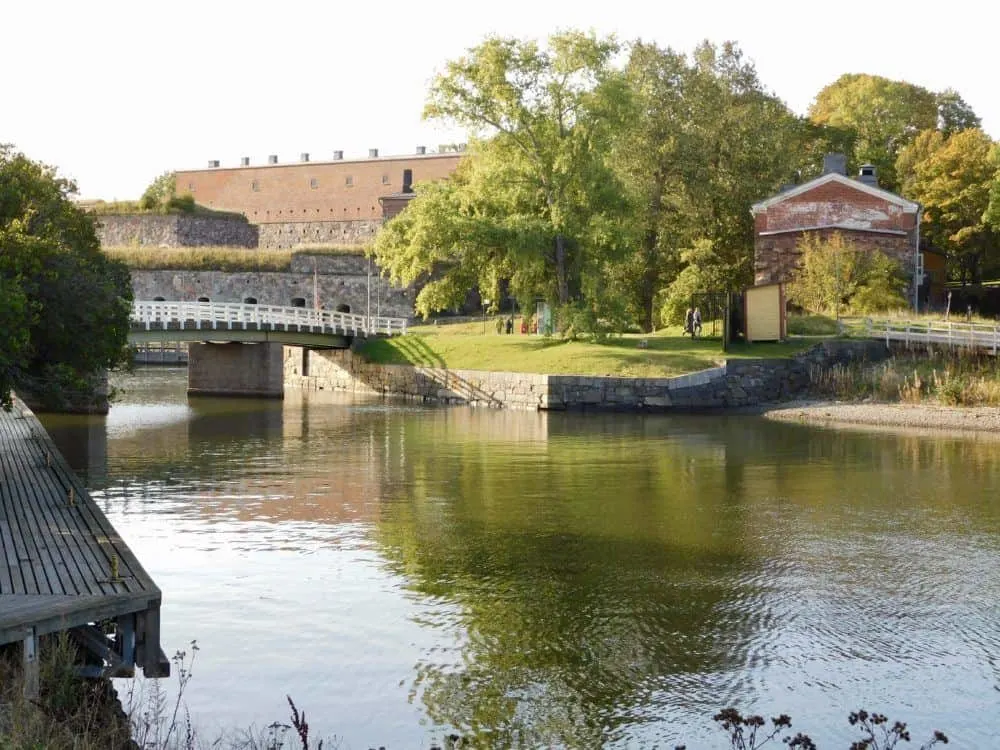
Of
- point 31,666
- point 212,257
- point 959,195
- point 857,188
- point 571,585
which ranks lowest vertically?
point 571,585

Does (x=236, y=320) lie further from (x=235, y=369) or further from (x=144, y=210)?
(x=144, y=210)

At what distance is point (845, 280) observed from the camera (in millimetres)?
44188

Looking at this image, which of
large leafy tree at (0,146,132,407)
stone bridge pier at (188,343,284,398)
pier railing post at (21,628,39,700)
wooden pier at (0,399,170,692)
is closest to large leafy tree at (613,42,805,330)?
stone bridge pier at (188,343,284,398)

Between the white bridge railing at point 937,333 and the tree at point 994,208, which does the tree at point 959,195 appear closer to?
the tree at point 994,208

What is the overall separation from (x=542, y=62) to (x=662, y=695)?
3414 cm

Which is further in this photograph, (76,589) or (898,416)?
(898,416)

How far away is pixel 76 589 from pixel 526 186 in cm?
3337

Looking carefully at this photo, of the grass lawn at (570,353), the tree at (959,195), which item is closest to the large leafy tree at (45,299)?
the grass lawn at (570,353)

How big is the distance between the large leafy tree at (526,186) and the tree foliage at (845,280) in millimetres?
7460

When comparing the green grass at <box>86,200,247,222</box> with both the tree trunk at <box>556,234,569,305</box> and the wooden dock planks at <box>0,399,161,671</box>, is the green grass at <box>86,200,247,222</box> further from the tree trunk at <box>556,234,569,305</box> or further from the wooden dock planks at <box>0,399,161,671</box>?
the wooden dock planks at <box>0,399,161,671</box>

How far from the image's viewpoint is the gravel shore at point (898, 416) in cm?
3125

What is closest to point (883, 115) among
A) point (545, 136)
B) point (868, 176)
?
point (868, 176)

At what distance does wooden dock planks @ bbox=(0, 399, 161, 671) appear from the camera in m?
9.42

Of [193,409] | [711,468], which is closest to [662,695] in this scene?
[711,468]
